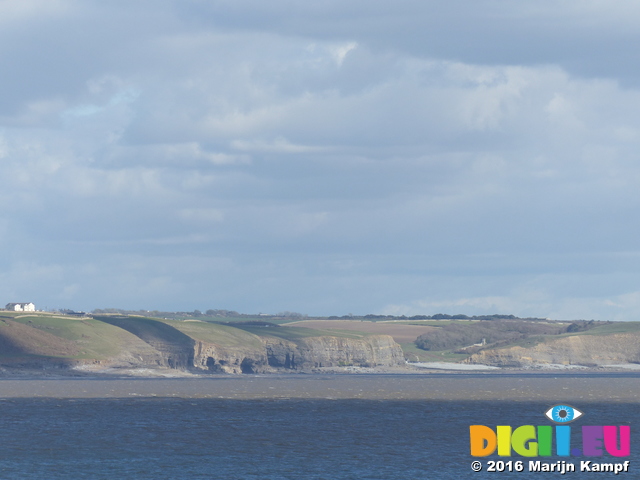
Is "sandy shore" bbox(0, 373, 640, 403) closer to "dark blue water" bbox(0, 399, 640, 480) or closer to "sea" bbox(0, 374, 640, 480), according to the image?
"sea" bbox(0, 374, 640, 480)

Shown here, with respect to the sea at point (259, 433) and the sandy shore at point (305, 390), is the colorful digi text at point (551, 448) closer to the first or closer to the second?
the sea at point (259, 433)

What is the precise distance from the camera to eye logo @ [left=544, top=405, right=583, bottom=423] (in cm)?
10577

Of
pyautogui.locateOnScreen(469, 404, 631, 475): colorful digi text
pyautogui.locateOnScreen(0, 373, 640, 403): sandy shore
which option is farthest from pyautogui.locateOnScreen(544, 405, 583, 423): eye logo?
pyautogui.locateOnScreen(0, 373, 640, 403): sandy shore

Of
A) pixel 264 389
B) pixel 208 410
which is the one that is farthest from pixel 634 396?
pixel 208 410

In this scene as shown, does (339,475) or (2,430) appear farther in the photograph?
(2,430)

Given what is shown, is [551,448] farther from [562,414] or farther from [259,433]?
[562,414]

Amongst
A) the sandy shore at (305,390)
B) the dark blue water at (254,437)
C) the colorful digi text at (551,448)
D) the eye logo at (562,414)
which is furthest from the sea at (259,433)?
the eye logo at (562,414)

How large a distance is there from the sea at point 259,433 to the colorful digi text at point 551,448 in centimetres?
59

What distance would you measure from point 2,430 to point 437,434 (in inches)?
1529

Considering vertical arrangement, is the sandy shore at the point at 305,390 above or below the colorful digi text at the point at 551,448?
above

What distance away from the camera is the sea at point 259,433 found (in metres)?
66.9

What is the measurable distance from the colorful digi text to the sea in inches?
23.1

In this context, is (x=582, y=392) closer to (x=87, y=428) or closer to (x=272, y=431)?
(x=272, y=431)

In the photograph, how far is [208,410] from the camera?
111188 millimetres
